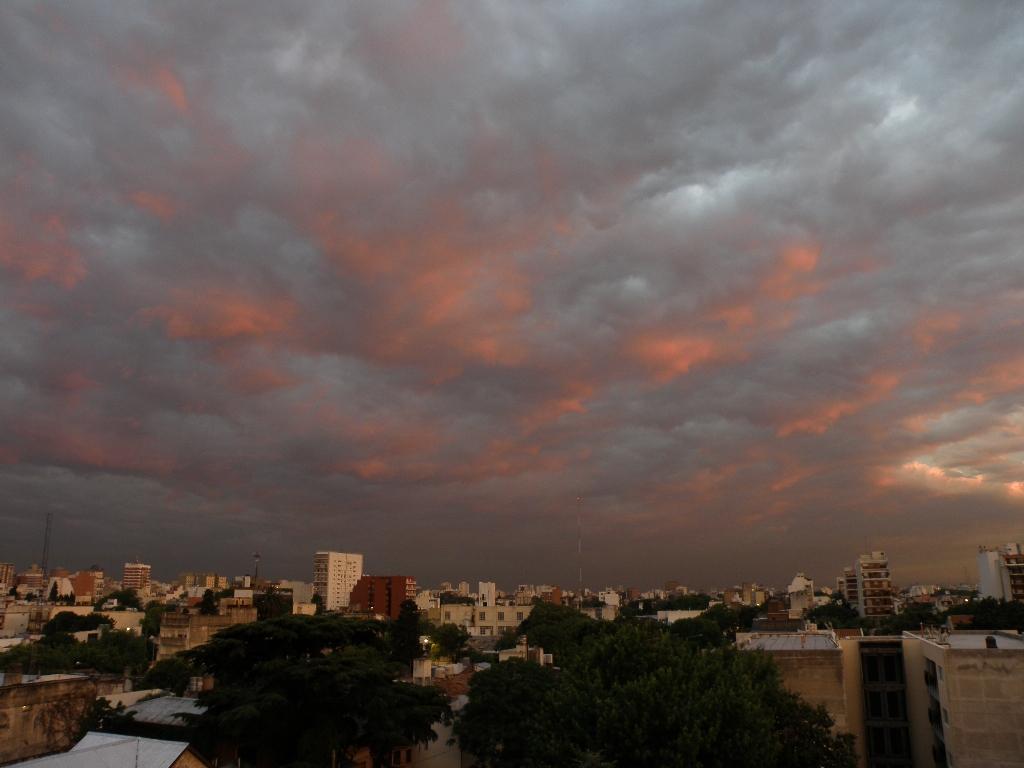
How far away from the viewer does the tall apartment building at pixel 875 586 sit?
150500mm

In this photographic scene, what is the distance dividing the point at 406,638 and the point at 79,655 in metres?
34.6

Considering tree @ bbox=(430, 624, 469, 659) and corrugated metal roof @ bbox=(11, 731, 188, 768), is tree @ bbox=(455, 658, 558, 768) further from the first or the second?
tree @ bbox=(430, 624, 469, 659)

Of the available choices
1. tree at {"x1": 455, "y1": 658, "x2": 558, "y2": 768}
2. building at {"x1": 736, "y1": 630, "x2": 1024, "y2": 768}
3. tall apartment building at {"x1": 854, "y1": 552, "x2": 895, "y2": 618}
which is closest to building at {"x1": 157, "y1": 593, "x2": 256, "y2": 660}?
tree at {"x1": 455, "y1": 658, "x2": 558, "y2": 768}

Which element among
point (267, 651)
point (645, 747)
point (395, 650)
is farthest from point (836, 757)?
point (395, 650)

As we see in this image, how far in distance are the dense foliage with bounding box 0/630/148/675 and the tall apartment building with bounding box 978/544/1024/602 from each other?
137 meters

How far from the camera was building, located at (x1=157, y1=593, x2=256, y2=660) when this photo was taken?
7375 centimetres

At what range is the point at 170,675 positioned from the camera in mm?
65312

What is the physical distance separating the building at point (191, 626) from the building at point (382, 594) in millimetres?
87109

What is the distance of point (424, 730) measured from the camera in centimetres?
3831

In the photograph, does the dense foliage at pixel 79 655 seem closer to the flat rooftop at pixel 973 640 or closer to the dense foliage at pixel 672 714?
the dense foliage at pixel 672 714

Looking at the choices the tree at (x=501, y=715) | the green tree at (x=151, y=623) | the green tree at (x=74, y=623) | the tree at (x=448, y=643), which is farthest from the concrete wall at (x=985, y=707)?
the green tree at (x=74, y=623)

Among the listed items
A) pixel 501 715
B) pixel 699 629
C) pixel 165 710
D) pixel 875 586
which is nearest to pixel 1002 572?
pixel 875 586

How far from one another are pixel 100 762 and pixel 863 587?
160136 mm

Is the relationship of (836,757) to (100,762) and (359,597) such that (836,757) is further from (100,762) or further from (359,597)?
(359,597)
